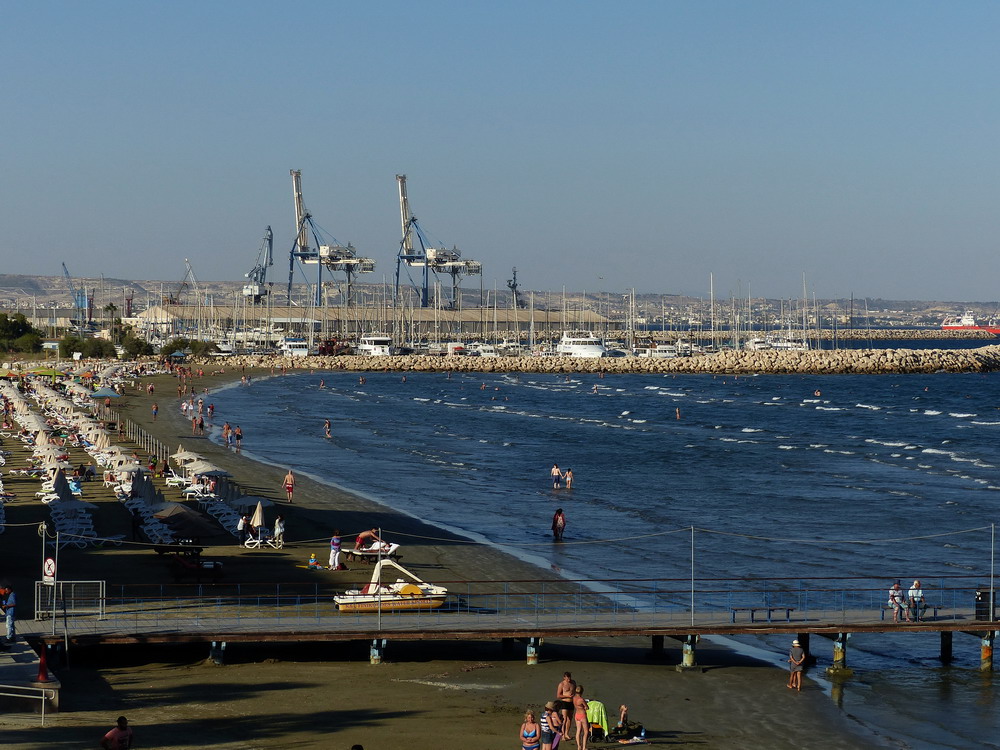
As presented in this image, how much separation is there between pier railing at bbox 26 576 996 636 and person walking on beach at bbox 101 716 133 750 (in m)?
3.83

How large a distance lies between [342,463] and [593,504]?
41.9 ft

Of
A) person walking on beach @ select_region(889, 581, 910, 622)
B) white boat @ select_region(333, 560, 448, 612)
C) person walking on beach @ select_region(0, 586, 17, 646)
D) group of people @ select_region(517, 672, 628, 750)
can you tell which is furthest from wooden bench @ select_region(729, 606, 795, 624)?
person walking on beach @ select_region(0, 586, 17, 646)

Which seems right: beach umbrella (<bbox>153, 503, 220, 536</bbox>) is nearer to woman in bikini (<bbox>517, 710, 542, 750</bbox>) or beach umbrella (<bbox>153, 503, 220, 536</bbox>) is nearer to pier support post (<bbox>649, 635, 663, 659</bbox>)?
pier support post (<bbox>649, 635, 663, 659</bbox>)

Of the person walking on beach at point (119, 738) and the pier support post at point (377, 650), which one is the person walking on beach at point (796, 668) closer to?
the pier support post at point (377, 650)

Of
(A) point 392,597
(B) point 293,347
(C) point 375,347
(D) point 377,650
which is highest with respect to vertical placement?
(C) point 375,347

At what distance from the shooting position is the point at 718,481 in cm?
4156

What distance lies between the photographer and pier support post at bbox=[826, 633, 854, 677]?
1820 cm

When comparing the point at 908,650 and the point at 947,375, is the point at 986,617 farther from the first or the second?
the point at 947,375

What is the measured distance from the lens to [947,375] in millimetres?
121438

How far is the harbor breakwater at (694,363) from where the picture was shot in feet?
404

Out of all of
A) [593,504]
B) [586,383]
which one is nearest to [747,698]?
[593,504]

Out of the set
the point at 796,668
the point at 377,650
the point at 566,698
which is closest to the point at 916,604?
the point at 796,668

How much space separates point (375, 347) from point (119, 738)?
12529 cm

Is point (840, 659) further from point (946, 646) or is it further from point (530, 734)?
point (530, 734)
